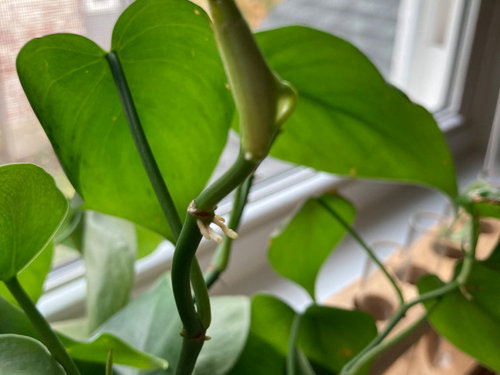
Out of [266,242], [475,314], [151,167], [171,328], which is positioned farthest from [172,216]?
[266,242]

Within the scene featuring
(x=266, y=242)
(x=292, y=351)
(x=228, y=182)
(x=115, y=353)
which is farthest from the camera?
(x=266, y=242)

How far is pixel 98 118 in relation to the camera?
30 centimetres

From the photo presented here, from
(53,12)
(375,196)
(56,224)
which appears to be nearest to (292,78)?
(56,224)

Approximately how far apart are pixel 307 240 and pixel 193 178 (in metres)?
0.19

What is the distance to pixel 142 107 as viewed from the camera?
30 cm

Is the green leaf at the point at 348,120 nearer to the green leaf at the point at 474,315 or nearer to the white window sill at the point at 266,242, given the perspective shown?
the green leaf at the point at 474,315

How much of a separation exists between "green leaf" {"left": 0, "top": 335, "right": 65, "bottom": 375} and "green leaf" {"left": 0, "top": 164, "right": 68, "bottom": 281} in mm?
40

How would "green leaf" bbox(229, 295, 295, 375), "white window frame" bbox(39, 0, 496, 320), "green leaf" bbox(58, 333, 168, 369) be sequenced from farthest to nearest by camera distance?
1. "white window frame" bbox(39, 0, 496, 320)
2. "green leaf" bbox(229, 295, 295, 375)
3. "green leaf" bbox(58, 333, 168, 369)

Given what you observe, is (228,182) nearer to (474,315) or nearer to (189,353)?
(189,353)

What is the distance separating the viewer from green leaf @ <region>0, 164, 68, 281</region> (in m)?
0.24

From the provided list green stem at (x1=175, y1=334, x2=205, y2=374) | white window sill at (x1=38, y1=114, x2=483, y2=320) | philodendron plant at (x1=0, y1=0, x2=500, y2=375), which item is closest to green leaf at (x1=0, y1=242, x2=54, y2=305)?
philodendron plant at (x1=0, y1=0, x2=500, y2=375)

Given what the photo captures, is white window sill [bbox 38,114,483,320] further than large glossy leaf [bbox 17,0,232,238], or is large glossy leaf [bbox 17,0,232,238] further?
white window sill [bbox 38,114,483,320]

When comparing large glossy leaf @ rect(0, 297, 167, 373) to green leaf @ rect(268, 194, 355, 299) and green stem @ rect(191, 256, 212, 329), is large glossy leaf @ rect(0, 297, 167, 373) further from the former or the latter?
green leaf @ rect(268, 194, 355, 299)

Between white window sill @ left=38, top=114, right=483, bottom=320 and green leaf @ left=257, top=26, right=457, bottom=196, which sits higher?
green leaf @ left=257, top=26, right=457, bottom=196
